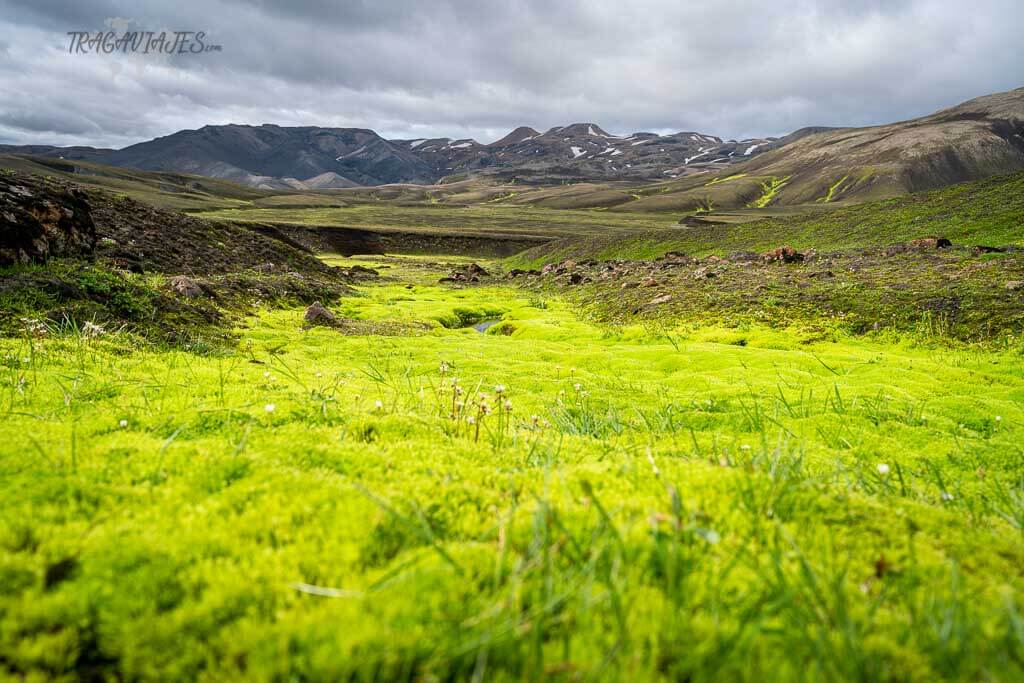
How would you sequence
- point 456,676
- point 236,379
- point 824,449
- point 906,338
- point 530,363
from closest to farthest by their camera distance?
point 456,676
point 824,449
point 236,379
point 530,363
point 906,338

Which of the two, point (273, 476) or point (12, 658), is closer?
point (12, 658)

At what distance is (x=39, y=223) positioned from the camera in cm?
1775

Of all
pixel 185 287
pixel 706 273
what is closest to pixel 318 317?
pixel 185 287

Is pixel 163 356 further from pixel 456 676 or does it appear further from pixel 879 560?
pixel 879 560

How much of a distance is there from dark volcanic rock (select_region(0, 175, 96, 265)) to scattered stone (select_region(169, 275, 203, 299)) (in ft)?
11.7

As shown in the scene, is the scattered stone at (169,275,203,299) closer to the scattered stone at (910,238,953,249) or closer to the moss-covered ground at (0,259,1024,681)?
the moss-covered ground at (0,259,1024,681)

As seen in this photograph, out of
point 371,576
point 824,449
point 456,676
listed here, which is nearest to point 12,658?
point 371,576

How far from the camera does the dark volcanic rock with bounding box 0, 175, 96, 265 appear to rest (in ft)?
51.5

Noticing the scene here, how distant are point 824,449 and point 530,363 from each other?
389 inches

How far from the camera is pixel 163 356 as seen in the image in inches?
432

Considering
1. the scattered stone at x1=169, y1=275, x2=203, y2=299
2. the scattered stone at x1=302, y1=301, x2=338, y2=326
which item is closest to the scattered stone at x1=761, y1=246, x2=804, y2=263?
the scattered stone at x1=302, y1=301, x2=338, y2=326

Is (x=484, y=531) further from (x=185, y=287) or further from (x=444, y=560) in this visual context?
(x=185, y=287)

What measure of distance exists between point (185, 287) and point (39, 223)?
5264 mm

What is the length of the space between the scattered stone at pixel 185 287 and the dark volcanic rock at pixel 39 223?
3.56 meters
